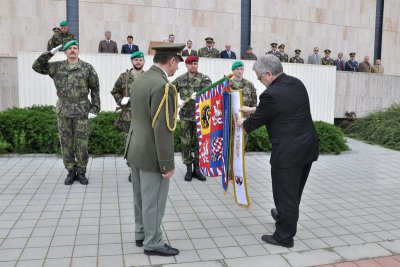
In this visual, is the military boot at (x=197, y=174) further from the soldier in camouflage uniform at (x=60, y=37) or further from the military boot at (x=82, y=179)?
the soldier in camouflage uniform at (x=60, y=37)

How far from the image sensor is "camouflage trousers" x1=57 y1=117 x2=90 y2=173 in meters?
6.60

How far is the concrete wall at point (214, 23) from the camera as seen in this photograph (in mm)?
15891

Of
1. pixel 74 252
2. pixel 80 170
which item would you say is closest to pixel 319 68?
pixel 80 170

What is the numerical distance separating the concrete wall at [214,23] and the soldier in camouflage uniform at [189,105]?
34.4 feet

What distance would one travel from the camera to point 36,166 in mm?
7922

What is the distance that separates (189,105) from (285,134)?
3.09 metres

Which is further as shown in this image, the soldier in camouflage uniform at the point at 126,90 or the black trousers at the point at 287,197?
the soldier in camouflage uniform at the point at 126,90

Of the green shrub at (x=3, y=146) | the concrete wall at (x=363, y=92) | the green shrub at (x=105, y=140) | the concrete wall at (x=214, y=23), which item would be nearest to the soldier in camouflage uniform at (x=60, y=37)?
the green shrub at (x=105, y=140)

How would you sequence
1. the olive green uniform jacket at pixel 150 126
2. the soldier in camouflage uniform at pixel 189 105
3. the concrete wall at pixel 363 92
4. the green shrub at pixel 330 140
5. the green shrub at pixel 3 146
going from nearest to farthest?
the olive green uniform jacket at pixel 150 126
the soldier in camouflage uniform at pixel 189 105
the green shrub at pixel 3 146
the green shrub at pixel 330 140
the concrete wall at pixel 363 92

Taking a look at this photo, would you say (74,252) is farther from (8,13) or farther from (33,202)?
(8,13)

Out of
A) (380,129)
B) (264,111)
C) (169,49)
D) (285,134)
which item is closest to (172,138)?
(169,49)

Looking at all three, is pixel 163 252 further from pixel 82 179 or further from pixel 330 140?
pixel 330 140

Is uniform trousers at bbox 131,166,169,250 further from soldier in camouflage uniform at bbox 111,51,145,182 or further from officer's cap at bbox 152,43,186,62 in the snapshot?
soldier in camouflage uniform at bbox 111,51,145,182

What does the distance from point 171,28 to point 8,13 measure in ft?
20.5
